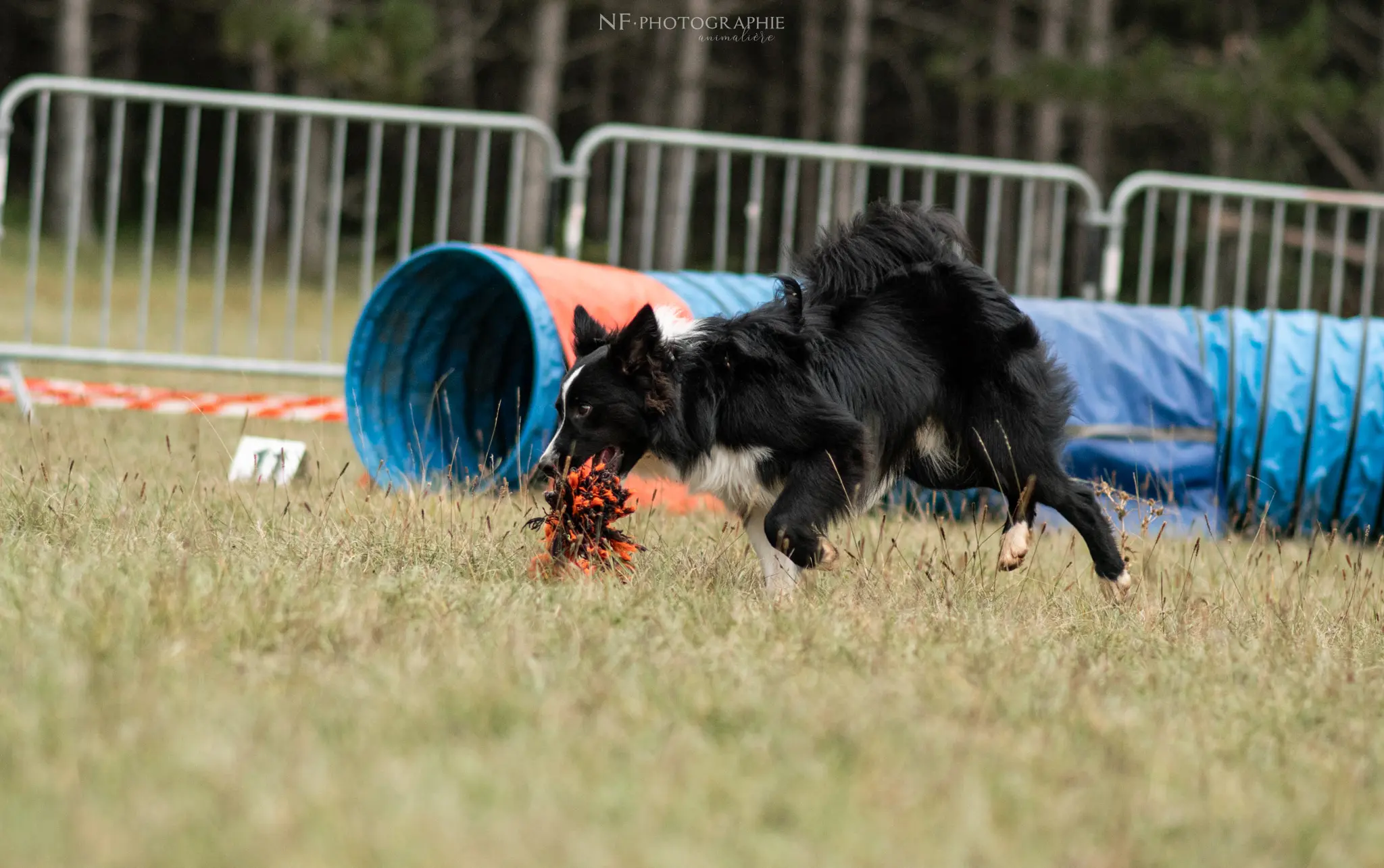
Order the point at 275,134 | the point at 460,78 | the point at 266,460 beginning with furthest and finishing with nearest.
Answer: the point at 460,78 < the point at 275,134 < the point at 266,460

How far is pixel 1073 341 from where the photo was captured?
638 cm

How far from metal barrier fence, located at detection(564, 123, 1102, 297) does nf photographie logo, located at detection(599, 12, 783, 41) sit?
3.62 ft

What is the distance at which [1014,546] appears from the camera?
4.48 metres

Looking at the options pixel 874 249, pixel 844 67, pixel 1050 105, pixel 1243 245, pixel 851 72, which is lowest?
pixel 874 249

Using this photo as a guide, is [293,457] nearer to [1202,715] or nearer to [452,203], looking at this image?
[1202,715]

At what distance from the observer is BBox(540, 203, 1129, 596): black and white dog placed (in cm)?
416

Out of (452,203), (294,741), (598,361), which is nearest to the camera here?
(294,741)

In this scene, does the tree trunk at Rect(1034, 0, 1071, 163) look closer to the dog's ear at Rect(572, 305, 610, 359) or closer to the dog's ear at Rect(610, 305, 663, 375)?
the dog's ear at Rect(572, 305, 610, 359)

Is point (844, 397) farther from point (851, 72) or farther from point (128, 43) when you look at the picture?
point (128, 43)

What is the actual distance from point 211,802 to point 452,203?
1012 inches

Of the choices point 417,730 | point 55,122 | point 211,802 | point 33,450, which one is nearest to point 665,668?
point 417,730

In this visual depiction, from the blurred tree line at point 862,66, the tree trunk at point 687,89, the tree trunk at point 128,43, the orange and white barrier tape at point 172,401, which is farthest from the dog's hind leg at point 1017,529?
the tree trunk at point 128,43

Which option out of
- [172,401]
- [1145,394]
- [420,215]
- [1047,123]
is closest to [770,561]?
[1145,394]

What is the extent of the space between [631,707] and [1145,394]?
4.26 meters
